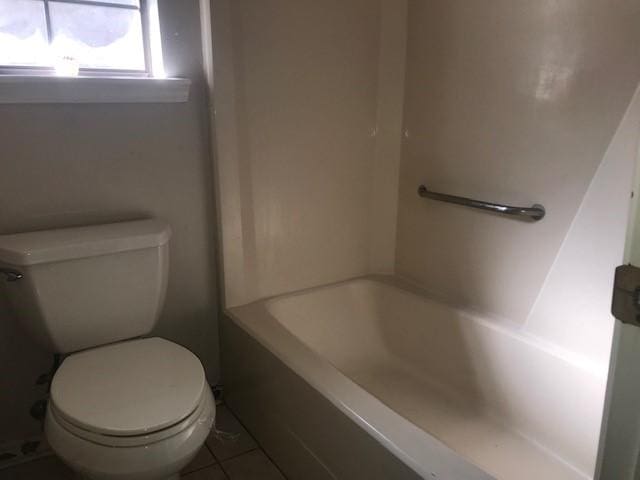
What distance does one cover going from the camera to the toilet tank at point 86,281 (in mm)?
1397

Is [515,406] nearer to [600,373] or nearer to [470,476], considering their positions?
[600,373]

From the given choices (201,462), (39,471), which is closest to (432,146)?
(201,462)

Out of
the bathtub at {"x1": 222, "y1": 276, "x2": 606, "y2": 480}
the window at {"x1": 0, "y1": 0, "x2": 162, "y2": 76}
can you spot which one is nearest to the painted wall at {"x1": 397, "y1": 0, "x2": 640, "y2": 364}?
the bathtub at {"x1": 222, "y1": 276, "x2": 606, "y2": 480}

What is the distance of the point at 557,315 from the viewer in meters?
1.60

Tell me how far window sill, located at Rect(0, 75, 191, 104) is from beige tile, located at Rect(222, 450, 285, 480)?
119 centimetres

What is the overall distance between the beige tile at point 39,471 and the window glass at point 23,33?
49.7 inches

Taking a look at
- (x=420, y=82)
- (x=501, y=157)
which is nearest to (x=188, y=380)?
(x=501, y=157)

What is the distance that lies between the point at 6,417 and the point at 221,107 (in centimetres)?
121

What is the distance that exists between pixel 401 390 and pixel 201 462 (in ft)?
2.44

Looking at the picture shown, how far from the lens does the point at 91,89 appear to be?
4.91 feet

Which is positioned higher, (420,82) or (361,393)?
(420,82)

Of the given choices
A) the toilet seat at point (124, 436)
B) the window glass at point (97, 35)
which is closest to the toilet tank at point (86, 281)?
the toilet seat at point (124, 436)

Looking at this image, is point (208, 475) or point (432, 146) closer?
point (208, 475)

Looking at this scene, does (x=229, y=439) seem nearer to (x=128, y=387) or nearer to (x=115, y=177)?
(x=128, y=387)
